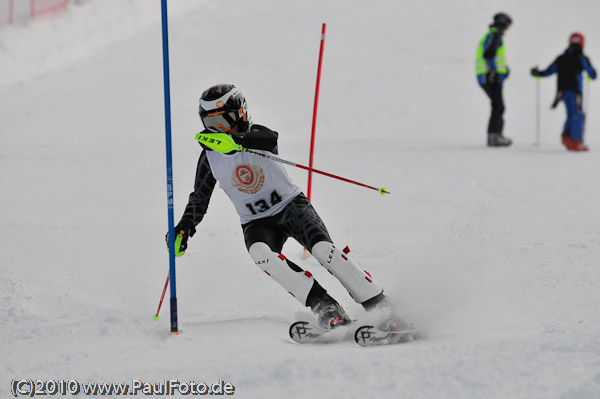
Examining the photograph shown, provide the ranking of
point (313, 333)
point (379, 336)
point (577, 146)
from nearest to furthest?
point (379, 336), point (313, 333), point (577, 146)

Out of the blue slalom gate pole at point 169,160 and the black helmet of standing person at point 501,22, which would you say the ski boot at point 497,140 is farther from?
the blue slalom gate pole at point 169,160

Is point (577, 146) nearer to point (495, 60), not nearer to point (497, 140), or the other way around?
point (497, 140)

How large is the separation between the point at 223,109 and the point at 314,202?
131 inches

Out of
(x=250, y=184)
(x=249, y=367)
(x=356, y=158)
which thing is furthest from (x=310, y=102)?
(x=249, y=367)

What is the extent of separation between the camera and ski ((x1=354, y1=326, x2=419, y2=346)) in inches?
125

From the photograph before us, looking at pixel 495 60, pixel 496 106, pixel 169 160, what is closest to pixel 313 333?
pixel 169 160

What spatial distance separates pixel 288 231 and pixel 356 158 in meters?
5.14

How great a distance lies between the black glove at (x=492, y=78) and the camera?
938 centimetres

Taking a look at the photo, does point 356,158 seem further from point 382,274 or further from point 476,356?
point 476,356

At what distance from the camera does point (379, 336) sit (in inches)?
125

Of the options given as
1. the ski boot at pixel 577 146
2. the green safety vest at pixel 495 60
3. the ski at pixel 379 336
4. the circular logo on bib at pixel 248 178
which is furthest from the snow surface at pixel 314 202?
the green safety vest at pixel 495 60

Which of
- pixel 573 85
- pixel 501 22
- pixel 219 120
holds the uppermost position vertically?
pixel 501 22

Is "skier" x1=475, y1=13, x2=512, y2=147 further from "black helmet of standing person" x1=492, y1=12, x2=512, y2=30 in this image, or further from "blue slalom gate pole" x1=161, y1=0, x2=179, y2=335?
"blue slalom gate pole" x1=161, y1=0, x2=179, y2=335

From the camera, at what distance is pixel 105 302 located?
13.8 ft
